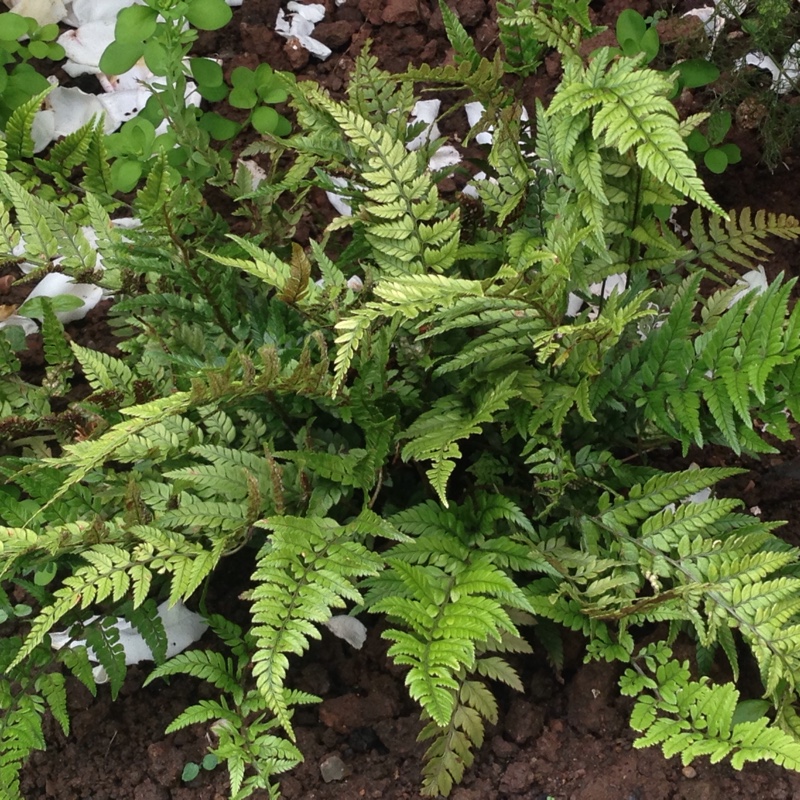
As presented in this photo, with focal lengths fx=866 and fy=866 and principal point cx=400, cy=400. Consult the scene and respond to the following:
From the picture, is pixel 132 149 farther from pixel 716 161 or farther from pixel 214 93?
pixel 716 161

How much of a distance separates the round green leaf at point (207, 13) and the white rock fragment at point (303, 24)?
0.64 meters

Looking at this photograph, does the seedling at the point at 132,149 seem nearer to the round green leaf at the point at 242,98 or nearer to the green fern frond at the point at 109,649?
the round green leaf at the point at 242,98

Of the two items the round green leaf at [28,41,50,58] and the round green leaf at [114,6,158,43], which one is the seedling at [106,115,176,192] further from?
the round green leaf at [28,41,50,58]

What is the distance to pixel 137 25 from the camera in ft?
6.98

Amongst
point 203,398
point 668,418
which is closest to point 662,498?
point 668,418

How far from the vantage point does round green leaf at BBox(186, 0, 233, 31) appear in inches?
85.1

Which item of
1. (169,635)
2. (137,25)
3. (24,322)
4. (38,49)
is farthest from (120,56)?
(169,635)

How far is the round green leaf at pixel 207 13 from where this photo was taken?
85.1 inches

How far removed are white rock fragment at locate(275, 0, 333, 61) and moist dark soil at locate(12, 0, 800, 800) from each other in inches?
66.9

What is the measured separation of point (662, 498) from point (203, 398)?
2.92ft

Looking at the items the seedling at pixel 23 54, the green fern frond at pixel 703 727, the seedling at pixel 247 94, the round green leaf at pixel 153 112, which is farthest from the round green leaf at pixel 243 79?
the green fern frond at pixel 703 727

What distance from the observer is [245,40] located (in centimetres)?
283

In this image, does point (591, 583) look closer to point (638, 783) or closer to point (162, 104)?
point (638, 783)

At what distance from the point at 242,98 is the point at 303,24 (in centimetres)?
64
